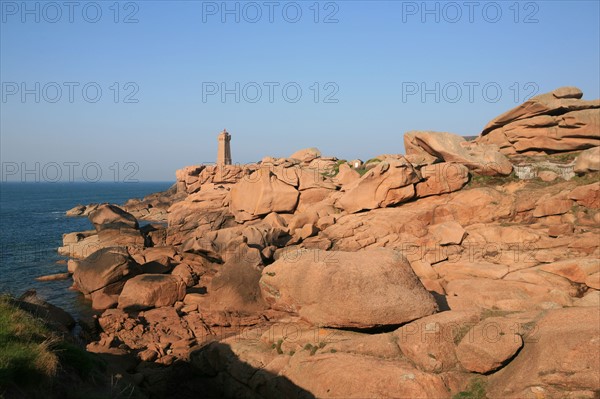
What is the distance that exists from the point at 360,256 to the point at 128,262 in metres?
13.8

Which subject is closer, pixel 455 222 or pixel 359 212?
pixel 455 222

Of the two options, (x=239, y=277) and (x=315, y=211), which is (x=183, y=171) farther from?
(x=239, y=277)

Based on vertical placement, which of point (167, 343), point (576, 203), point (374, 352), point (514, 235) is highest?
point (576, 203)

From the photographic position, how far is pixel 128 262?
22625mm

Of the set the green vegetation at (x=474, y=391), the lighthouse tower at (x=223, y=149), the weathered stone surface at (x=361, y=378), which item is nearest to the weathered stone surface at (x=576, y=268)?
the green vegetation at (x=474, y=391)

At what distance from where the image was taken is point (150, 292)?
A: 20609 mm

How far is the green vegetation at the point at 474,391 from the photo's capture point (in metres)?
10.3

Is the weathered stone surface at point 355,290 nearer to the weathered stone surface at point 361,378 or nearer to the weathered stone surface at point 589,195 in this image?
the weathered stone surface at point 361,378

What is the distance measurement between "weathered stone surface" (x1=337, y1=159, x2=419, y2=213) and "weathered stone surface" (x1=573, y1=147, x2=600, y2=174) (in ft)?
26.8

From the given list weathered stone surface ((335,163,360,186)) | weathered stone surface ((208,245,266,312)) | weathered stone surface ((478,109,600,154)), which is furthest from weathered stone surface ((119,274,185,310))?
weathered stone surface ((478,109,600,154))

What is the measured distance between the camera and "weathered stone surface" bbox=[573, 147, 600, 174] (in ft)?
71.5

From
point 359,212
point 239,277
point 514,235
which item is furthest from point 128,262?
point 514,235

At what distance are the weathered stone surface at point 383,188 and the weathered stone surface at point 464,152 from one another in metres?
2.85

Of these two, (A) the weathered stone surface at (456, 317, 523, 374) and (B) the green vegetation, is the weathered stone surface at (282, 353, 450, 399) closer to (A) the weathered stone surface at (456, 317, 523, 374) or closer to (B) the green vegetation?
(B) the green vegetation
